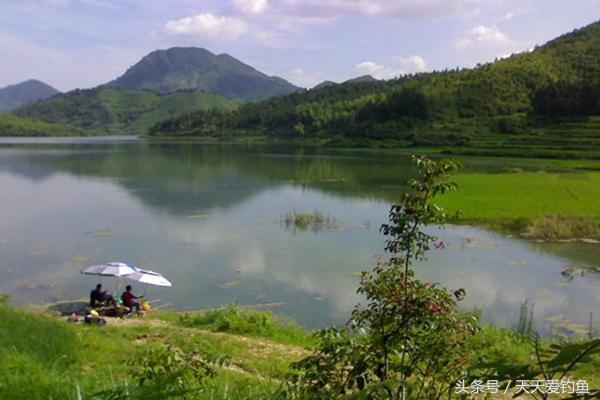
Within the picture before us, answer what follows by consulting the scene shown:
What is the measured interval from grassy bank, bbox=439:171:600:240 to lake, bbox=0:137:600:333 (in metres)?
1.91

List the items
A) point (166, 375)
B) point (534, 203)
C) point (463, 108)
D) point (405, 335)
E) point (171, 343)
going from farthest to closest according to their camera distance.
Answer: point (463, 108), point (534, 203), point (171, 343), point (166, 375), point (405, 335)

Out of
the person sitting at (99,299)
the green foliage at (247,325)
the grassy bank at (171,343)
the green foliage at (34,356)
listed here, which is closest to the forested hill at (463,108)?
the green foliage at (247,325)

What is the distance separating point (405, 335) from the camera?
13.2 feet

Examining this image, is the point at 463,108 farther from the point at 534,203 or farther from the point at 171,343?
the point at 171,343

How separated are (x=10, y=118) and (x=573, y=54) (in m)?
185

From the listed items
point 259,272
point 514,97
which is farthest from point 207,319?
point 514,97

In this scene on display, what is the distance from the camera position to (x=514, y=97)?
11400 centimetres

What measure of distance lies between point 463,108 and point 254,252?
9820cm

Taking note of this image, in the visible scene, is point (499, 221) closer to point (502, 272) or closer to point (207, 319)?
point (502, 272)

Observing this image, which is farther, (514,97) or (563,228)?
(514,97)

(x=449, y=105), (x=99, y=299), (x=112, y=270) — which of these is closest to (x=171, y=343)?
(x=99, y=299)

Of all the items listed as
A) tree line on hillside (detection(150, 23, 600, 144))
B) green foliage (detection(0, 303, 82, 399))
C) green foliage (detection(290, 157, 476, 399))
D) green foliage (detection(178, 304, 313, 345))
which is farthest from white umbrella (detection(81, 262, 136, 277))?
tree line on hillside (detection(150, 23, 600, 144))

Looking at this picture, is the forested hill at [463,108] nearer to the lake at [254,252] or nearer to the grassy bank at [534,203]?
the grassy bank at [534,203]

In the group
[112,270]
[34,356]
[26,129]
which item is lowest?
[112,270]
